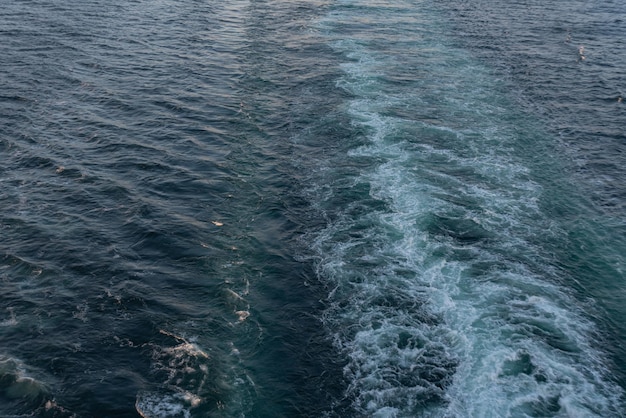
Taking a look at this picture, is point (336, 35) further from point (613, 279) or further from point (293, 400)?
point (293, 400)

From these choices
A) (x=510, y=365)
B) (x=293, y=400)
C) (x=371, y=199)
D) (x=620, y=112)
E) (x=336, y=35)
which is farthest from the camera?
(x=336, y=35)

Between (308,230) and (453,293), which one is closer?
(453,293)

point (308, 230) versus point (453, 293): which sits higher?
point (453, 293)

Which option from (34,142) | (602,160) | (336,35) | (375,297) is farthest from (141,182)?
(336,35)

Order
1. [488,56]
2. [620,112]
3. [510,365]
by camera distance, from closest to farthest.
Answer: [510,365]
[620,112]
[488,56]

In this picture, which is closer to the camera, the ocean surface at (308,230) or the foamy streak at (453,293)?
the foamy streak at (453,293)
